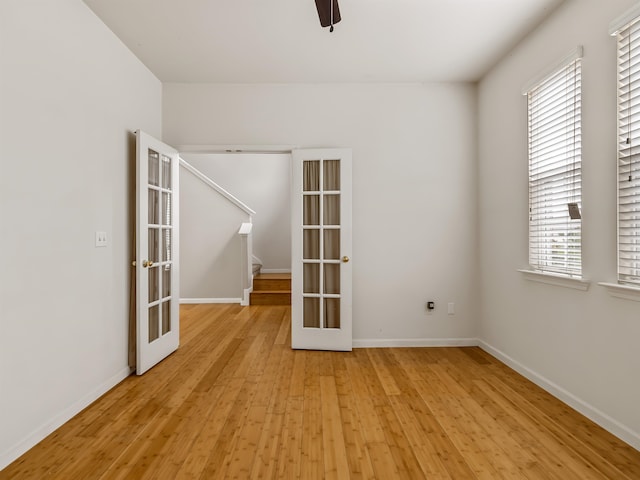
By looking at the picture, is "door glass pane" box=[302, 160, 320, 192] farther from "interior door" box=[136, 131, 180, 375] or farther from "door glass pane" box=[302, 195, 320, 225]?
"interior door" box=[136, 131, 180, 375]

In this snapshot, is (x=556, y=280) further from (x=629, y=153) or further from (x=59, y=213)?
(x=59, y=213)

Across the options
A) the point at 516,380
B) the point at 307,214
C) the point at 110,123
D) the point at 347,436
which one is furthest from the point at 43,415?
the point at 516,380

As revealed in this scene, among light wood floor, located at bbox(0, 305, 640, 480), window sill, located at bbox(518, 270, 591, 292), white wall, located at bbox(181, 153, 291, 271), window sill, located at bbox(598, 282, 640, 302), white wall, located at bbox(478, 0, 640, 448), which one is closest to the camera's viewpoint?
light wood floor, located at bbox(0, 305, 640, 480)

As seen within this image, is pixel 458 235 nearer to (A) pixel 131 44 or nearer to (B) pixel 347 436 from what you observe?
(B) pixel 347 436

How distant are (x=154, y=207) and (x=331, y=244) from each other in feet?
5.66

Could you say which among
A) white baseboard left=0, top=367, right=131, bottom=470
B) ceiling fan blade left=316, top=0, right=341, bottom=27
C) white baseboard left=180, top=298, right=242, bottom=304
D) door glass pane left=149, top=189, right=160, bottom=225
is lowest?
white baseboard left=0, top=367, right=131, bottom=470

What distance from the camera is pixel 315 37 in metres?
2.90

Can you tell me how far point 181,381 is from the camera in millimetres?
2918

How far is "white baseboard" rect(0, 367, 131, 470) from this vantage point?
1869mm

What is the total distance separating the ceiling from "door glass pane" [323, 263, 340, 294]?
75.3 inches

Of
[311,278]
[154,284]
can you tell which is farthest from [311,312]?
[154,284]

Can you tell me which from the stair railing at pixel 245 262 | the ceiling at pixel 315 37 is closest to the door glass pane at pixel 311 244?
the ceiling at pixel 315 37

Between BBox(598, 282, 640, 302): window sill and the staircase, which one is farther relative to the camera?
the staircase

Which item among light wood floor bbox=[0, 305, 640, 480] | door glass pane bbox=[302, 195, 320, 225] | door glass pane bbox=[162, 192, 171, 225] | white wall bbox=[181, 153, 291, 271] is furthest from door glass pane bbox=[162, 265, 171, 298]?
white wall bbox=[181, 153, 291, 271]
